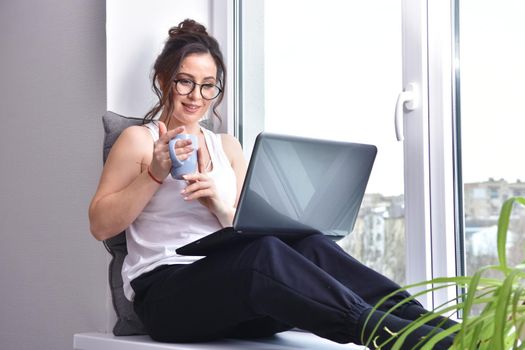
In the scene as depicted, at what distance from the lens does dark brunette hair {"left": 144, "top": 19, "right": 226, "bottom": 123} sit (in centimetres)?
223

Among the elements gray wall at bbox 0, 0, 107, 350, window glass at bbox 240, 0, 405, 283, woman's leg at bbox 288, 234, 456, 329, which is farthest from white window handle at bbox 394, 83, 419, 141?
gray wall at bbox 0, 0, 107, 350

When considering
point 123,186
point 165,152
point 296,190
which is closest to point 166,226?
point 123,186

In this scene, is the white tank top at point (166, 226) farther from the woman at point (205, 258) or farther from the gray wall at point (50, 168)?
the gray wall at point (50, 168)

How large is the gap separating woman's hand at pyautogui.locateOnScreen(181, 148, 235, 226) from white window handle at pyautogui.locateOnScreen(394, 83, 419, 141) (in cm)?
48

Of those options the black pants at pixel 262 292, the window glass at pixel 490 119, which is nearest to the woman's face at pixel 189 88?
the black pants at pixel 262 292

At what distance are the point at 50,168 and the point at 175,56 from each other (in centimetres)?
70

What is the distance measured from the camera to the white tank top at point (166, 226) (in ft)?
6.73

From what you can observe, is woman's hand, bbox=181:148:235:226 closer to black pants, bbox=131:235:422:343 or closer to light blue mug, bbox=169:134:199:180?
light blue mug, bbox=169:134:199:180

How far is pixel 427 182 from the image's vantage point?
1994 millimetres

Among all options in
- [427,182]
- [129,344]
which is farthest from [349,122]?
[129,344]

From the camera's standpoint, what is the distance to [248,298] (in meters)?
1.66

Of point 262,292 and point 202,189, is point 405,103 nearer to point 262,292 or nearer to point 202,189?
point 202,189

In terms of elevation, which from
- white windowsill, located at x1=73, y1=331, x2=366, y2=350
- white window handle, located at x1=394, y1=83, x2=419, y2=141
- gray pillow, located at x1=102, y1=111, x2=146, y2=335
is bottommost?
white windowsill, located at x1=73, y1=331, x2=366, y2=350

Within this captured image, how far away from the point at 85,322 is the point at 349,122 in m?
1.04
